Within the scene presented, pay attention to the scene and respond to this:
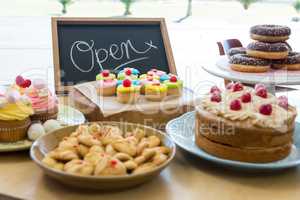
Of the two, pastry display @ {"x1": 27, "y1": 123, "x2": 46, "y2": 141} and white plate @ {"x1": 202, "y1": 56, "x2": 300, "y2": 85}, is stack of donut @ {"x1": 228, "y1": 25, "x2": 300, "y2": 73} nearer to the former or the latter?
white plate @ {"x1": 202, "y1": 56, "x2": 300, "y2": 85}

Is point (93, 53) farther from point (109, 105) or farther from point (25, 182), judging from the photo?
point (25, 182)

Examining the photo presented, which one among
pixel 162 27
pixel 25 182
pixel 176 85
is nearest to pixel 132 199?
pixel 25 182

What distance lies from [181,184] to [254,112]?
0.76 ft

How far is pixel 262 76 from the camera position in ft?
5.03

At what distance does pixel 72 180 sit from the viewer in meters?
0.81

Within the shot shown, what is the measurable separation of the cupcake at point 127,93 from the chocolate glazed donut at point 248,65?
1.78ft

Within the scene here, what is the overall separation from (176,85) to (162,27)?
1.24 ft

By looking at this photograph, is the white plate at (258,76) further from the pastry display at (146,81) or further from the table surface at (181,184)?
the table surface at (181,184)

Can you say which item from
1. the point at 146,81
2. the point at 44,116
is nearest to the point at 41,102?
the point at 44,116

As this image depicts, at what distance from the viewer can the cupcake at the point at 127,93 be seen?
3.97 feet

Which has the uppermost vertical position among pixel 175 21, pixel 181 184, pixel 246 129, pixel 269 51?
pixel 175 21

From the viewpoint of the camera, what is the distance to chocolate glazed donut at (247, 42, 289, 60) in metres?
1.70

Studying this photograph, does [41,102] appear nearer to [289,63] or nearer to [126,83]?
[126,83]

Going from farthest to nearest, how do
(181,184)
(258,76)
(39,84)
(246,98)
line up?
1. (258,76)
2. (39,84)
3. (246,98)
4. (181,184)
